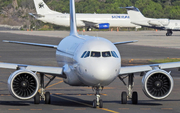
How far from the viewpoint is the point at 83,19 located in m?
127

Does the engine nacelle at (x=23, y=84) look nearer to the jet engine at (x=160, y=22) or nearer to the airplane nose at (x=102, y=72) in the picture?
the airplane nose at (x=102, y=72)

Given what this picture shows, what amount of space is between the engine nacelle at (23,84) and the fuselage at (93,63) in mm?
1604

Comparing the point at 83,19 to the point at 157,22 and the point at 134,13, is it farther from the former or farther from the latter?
the point at 157,22

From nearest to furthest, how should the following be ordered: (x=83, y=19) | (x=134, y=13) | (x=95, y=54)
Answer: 1. (x=95, y=54)
2. (x=134, y=13)
3. (x=83, y=19)

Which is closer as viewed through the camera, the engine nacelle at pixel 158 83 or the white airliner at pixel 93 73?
the white airliner at pixel 93 73

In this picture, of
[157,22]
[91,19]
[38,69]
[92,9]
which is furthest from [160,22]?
[38,69]

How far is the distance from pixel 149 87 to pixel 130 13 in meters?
85.0

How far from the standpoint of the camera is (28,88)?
1702 centimetres

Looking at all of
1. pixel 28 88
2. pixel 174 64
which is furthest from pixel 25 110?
pixel 174 64

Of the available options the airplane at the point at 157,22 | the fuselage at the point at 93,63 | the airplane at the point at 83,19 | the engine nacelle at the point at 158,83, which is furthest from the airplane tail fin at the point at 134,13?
the engine nacelle at the point at 158,83

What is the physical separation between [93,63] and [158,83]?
127 inches

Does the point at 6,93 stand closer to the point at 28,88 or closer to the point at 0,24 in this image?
the point at 28,88

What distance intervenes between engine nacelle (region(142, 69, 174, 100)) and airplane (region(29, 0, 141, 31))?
10758 cm

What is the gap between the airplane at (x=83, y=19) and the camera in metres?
124
